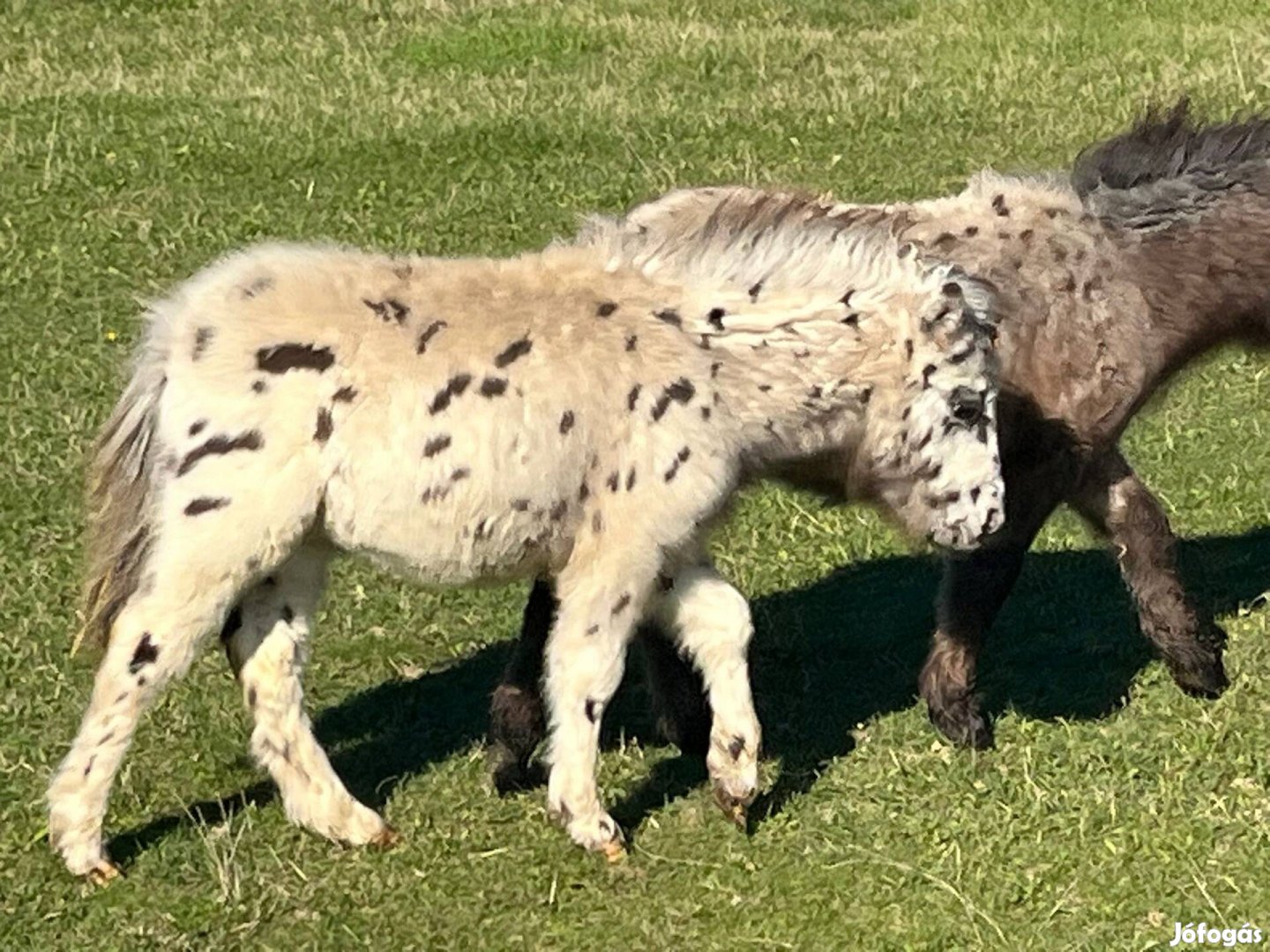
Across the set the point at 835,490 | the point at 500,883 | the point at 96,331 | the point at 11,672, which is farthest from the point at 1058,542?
the point at 96,331

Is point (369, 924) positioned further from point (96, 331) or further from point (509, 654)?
point (96, 331)

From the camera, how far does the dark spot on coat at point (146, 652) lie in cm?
600

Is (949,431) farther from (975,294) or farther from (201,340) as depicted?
(201,340)

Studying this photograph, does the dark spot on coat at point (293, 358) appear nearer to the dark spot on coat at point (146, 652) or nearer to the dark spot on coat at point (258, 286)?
the dark spot on coat at point (258, 286)

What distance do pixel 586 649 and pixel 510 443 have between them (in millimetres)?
609

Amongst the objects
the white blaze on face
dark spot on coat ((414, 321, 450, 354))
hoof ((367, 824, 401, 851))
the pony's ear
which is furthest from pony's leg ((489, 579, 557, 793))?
the pony's ear

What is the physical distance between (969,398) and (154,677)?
2.39 m

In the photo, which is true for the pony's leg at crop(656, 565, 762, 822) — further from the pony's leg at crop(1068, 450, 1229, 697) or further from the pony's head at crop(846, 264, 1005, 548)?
the pony's leg at crop(1068, 450, 1229, 697)

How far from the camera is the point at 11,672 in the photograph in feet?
24.5

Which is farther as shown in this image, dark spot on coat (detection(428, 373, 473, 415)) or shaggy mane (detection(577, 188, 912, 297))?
shaggy mane (detection(577, 188, 912, 297))

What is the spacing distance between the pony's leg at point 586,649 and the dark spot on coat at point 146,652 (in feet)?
3.48

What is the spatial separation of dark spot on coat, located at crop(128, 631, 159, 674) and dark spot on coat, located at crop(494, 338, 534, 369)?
115 cm

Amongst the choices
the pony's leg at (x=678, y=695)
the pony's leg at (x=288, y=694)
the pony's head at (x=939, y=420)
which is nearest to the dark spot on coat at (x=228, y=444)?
the pony's leg at (x=288, y=694)

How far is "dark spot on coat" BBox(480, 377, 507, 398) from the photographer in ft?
20.1
